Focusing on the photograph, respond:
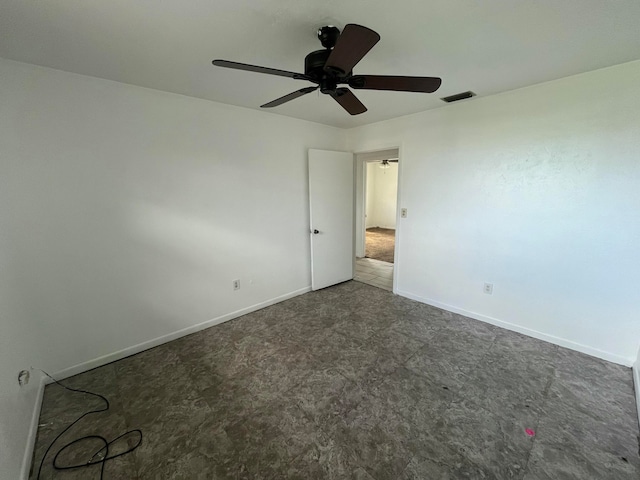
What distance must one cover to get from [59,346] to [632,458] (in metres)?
3.93

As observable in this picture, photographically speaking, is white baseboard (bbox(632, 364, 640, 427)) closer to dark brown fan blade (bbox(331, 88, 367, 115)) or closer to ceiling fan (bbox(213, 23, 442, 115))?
ceiling fan (bbox(213, 23, 442, 115))

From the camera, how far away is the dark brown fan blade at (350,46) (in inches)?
40.9

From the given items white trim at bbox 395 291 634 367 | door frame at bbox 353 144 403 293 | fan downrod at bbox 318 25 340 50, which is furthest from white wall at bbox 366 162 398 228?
fan downrod at bbox 318 25 340 50

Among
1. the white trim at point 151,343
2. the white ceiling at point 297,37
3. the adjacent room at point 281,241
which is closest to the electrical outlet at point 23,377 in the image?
the adjacent room at point 281,241

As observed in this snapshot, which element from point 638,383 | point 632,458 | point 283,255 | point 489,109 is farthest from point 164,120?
point 638,383

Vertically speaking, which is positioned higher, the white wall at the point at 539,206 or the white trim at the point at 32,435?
the white wall at the point at 539,206

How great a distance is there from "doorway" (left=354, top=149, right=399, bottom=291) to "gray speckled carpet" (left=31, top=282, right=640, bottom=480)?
5.88ft

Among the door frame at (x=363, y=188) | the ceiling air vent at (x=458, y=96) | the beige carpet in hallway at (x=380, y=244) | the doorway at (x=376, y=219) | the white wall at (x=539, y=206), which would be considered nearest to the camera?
the white wall at (x=539, y=206)

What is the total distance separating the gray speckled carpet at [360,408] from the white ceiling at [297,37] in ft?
7.90

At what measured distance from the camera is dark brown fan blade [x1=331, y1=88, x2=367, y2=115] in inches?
64.2

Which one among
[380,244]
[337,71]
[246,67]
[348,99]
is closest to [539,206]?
[348,99]

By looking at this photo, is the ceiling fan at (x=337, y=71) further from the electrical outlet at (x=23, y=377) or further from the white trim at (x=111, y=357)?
the white trim at (x=111, y=357)

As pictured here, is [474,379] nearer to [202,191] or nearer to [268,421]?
[268,421]

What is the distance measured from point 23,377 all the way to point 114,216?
124 cm
